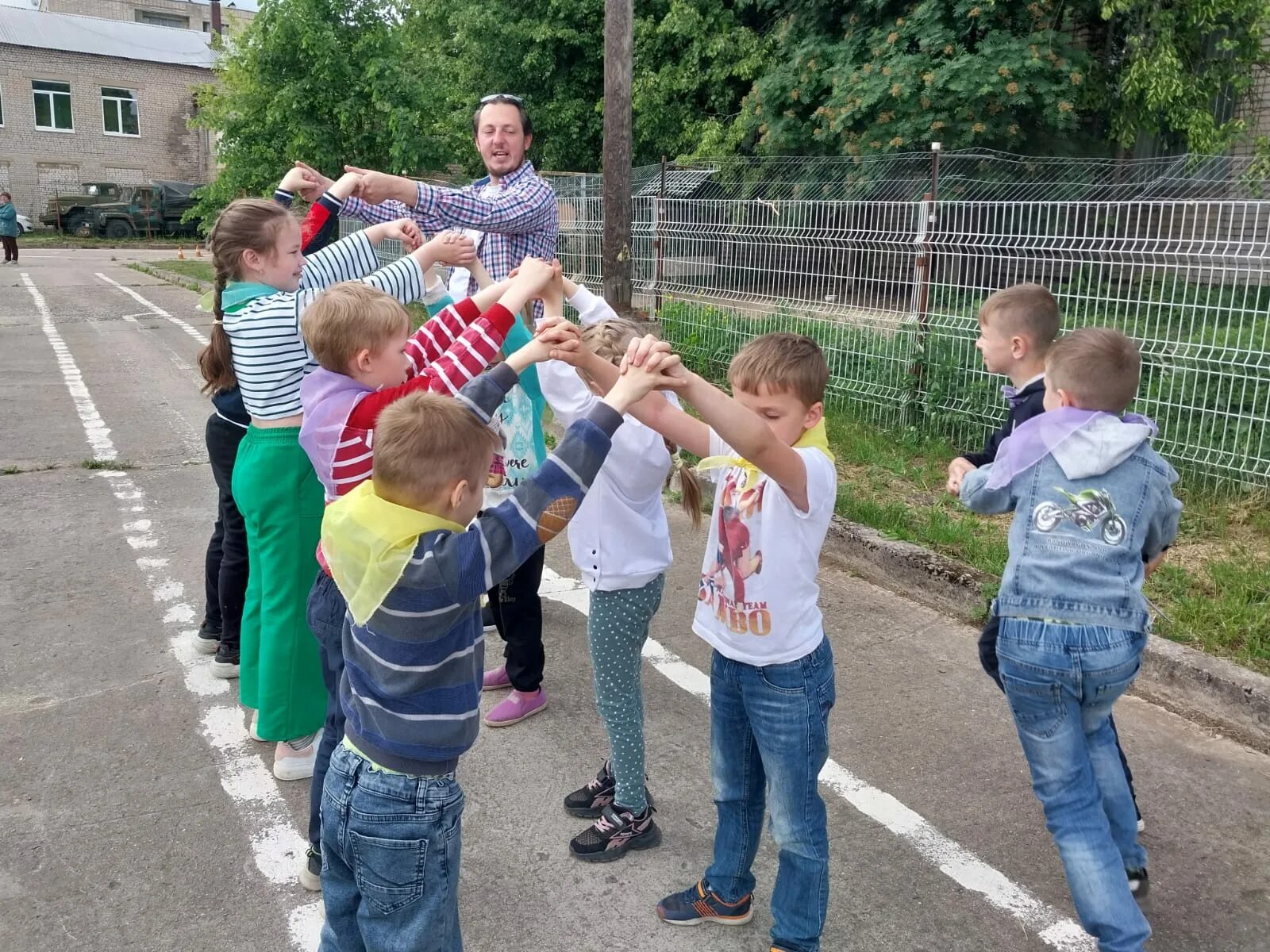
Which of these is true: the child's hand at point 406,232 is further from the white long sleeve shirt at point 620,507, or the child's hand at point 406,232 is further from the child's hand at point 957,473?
the child's hand at point 957,473

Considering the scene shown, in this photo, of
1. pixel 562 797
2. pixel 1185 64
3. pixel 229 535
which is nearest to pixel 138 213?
pixel 1185 64

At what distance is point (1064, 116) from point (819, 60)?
3.21 meters

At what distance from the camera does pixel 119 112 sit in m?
44.8

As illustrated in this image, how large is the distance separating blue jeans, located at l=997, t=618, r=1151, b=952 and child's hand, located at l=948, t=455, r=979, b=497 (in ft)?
1.31

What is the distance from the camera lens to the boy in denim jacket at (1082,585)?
242cm

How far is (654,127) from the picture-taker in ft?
54.4

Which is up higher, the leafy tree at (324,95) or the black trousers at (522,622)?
the leafy tree at (324,95)

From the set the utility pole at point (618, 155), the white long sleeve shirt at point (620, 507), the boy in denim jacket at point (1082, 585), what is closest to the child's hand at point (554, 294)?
the white long sleeve shirt at point (620, 507)

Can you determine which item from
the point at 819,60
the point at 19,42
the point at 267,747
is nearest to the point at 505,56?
the point at 819,60

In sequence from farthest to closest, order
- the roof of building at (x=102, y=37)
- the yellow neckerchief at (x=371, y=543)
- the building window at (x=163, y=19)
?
1. the building window at (x=163, y=19)
2. the roof of building at (x=102, y=37)
3. the yellow neckerchief at (x=371, y=543)

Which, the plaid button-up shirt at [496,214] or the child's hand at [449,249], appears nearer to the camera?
the child's hand at [449,249]

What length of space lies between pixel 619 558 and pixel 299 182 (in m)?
1.82

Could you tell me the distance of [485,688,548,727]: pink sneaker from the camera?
3.87 metres

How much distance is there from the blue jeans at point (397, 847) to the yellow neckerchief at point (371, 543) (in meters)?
0.36
